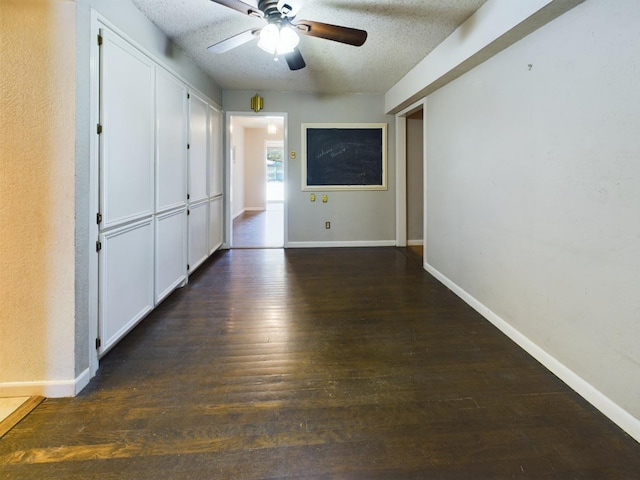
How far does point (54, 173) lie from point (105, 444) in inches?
51.2

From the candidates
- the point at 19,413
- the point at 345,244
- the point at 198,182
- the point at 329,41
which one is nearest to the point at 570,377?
the point at 19,413

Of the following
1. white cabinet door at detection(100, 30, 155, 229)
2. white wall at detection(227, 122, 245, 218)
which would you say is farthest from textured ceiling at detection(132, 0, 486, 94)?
white wall at detection(227, 122, 245, 218)

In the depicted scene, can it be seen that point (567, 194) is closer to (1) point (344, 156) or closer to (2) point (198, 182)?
(2) point (198, 182)

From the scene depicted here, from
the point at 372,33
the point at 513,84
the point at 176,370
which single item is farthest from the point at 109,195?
the point at 513,84

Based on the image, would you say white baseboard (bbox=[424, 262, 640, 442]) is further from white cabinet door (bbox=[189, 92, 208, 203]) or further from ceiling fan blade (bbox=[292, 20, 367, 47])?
white cabinet door (bbox=[189, 92, 208, 203])

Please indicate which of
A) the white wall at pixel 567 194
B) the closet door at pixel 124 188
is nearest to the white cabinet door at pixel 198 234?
the closet door at pixel 124 188

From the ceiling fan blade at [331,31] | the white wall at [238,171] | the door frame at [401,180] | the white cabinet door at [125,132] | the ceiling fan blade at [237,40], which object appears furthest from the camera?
the white wall at [238,171]

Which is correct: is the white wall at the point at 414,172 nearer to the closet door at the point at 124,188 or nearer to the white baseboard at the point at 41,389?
the closet door at the point at 124,188

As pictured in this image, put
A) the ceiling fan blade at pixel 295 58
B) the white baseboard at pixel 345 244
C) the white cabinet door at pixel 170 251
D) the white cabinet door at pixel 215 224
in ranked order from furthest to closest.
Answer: the white baseboard at pixel 345 244, the white cabinet door at pixel 215 224, the white cabinet door at pixel 170 251, the ceiling fan blade at pixel 295 58

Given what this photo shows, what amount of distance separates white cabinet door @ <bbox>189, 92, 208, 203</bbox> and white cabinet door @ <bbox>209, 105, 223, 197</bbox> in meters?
0.27

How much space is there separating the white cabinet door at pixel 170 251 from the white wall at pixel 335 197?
7.60ft

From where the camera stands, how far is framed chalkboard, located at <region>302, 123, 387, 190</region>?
5727mm

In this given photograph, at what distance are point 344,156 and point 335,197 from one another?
66 cm

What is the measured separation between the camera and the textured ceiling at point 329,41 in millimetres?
2748
